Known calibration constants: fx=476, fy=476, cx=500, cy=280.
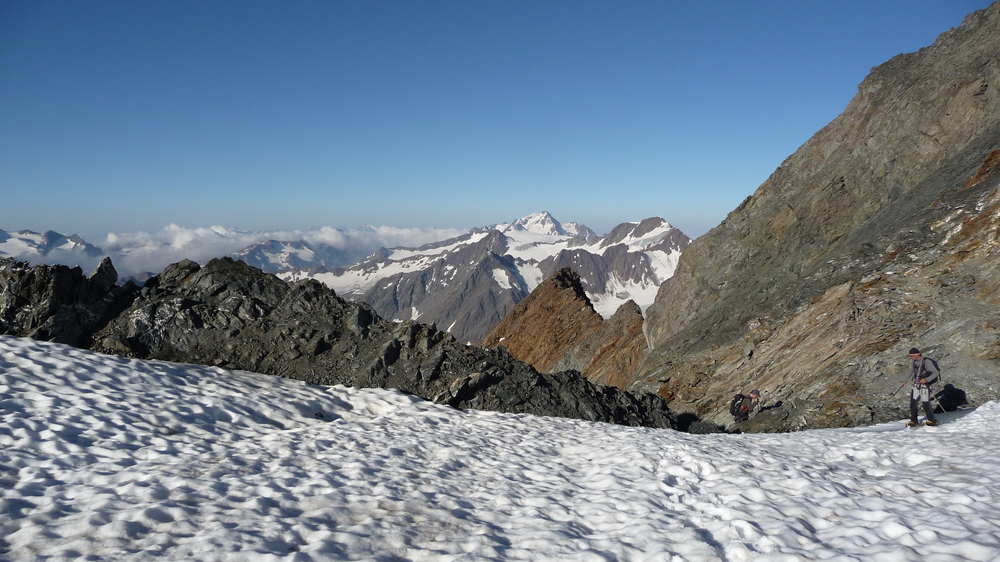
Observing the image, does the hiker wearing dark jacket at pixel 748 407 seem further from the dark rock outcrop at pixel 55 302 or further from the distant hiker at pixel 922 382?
the dark rock outcrop at pixel 55 302

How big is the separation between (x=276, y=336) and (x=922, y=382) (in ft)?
68.7

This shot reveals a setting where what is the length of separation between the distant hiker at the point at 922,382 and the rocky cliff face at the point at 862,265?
1.70m

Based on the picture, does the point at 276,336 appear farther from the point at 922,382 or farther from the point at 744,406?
the point at 922,382

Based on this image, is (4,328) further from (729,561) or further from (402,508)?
(729,561)

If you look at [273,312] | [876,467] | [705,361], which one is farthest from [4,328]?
[705,361]

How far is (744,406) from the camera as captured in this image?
20.0 m

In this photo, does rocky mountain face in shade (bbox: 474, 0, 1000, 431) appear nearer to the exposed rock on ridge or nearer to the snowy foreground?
the exposed rock on ridge

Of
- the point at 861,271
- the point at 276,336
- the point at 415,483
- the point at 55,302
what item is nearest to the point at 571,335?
the point at 861,271

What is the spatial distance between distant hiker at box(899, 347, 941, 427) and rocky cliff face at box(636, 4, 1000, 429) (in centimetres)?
170

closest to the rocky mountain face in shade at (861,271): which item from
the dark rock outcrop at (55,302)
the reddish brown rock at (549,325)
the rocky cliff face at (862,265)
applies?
the rocky cliff face at (862,265)

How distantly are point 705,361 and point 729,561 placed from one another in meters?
20.2

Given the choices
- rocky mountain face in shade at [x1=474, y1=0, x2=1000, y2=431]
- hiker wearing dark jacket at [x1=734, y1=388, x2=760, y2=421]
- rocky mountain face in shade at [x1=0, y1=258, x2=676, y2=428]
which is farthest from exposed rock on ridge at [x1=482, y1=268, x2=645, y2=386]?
rocky mountain face in shade at [x1=0, y1=258, x2=676, y2=428]

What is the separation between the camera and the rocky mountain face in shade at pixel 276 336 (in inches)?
613

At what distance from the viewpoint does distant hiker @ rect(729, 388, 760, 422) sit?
19.8 meters
